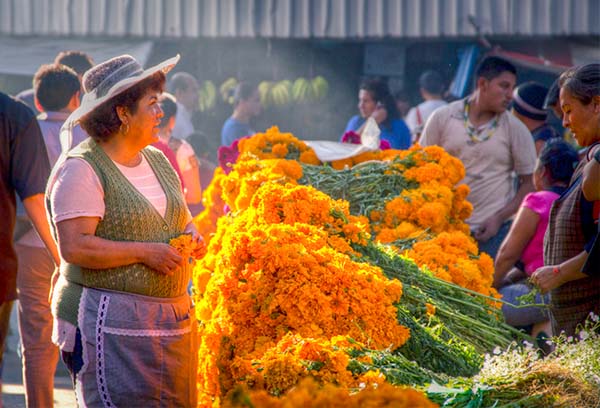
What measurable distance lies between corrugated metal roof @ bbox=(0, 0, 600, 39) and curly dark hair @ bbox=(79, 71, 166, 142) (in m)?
8.51

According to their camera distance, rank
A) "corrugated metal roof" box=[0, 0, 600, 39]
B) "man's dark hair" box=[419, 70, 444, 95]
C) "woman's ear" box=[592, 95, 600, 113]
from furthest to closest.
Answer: "corrugated metal roof" box=[0, 0, 600, 39]
"man's dark hair" box=[419, 70, 444, 95]
"woman's ear" box=[592, 95, 600, 113]

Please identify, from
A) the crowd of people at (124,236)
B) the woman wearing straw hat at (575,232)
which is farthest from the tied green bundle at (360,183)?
the woman wearing straw hat at (575,232)

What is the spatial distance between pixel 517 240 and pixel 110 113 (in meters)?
3.17

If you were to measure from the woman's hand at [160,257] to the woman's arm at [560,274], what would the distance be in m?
1.78

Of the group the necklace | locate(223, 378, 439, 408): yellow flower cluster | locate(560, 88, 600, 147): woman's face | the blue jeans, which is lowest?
the blue jeans

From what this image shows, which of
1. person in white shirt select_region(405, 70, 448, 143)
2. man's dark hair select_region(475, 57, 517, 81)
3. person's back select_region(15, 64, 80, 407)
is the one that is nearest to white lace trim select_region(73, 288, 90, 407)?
person's back select_region(15, 64, 80, 407)

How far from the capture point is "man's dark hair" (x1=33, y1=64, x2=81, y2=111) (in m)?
5.73

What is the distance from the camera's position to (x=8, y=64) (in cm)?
1182

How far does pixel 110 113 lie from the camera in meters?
3.75

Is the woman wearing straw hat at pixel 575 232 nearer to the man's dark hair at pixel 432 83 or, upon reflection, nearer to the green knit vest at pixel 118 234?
the green knit vest at pixel 118 234

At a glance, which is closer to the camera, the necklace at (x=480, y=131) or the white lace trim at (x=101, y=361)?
the white lace trim at (x=101, y=361)

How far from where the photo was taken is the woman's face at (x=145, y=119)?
377cm

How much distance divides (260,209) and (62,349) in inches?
51.4

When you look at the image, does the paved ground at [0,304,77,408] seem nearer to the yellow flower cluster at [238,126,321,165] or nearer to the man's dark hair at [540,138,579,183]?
the yellow flower cluster at [238,126,321,165]
